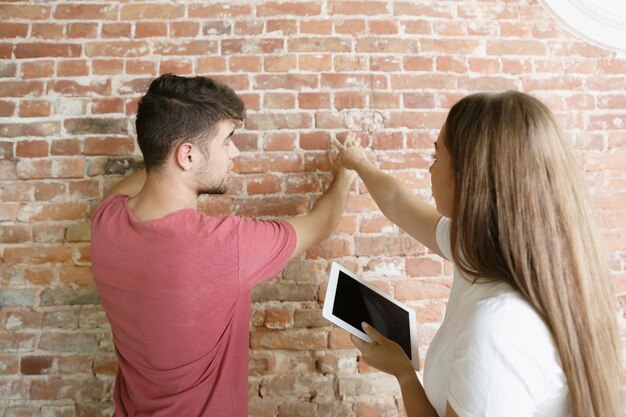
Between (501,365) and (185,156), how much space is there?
1004 mm

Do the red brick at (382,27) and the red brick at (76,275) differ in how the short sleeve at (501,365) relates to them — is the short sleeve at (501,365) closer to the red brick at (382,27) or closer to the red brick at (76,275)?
the red brick at (382,27)

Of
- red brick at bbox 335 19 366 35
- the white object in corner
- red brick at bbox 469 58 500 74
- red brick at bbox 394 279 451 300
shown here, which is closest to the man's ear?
red brick at bbox 335 19 366 35

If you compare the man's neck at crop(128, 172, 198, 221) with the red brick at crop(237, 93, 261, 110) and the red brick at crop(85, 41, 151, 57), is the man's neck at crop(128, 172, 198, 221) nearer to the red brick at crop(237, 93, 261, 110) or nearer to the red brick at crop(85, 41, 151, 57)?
the red brick at crop(237, 93, 261, 110)

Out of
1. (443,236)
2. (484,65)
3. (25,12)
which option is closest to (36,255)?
(25,12)

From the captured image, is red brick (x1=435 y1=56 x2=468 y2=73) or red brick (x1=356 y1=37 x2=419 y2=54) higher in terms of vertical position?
red brick (x1=356 y1=37 x2=419 y2=54)

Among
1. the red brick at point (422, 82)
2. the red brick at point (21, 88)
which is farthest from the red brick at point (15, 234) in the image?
the red brick at point (422, 82)

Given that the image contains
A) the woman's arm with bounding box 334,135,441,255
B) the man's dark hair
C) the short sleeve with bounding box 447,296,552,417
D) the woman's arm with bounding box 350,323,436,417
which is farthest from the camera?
the woman's arm with bounding box 334,135,441,255

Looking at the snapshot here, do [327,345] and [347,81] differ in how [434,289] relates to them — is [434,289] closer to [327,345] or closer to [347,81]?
[327,345]

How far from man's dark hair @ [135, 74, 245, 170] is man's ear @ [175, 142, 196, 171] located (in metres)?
0.02

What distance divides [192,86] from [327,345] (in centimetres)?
114

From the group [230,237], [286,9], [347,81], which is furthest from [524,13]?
[230,237]

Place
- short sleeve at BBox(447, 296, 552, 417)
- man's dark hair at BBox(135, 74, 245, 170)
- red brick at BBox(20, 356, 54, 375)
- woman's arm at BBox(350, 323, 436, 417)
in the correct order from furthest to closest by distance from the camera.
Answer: red brick at BBox(20, 356, 54, 375), man's dark hair at BBox(135, 74, 245, 170), woman's arm at BBox(350, 323, 436, 417), short sleeve at BBox(447, 296, 552, 417)

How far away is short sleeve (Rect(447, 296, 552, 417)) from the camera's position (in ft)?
2.59

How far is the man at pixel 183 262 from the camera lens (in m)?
1.10
